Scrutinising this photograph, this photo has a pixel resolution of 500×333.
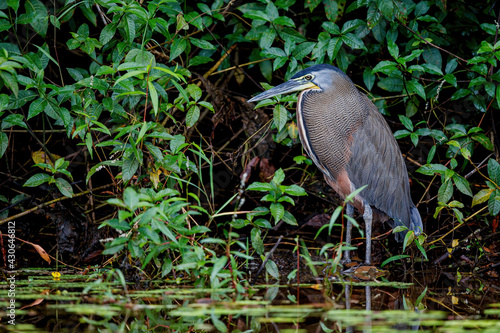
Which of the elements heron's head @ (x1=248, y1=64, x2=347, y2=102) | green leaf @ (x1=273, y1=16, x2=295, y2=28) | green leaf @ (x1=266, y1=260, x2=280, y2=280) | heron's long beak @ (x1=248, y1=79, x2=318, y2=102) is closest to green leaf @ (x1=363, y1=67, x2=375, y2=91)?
heron's head @ (x1=248, y1=64, x2=347, y2=102)

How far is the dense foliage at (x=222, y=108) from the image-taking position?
3.78 meters

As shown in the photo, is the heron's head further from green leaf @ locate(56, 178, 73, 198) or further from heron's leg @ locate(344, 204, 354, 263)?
green leaf @ locate(56, 178, 73, 198)

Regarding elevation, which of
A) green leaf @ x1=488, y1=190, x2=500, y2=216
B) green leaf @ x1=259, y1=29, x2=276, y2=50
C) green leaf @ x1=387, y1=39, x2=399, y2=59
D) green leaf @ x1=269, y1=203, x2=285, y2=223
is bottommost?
green leaf @ x1=488, y1=190, x2=500, y2=216

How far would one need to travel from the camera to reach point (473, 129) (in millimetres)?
4402

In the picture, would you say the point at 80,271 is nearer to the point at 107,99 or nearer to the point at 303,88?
the point at 107,99

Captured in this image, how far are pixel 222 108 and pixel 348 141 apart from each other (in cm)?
120

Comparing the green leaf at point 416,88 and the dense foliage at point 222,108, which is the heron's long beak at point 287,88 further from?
the green leaf at point 416,88

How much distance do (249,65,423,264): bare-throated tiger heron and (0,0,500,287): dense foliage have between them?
0.18 metres

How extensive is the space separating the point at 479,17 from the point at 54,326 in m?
4.36

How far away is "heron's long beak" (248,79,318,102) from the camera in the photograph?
4355 millimetres

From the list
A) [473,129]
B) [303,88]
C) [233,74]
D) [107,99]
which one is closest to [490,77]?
[473,129]

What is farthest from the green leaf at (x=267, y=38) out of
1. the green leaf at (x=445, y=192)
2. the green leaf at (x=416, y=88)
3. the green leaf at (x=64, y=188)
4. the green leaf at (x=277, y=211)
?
the green leaf at (x=64, y=188)

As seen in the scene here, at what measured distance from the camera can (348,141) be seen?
4.54 m

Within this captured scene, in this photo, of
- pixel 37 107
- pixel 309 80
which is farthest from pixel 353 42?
pixel 37 107
